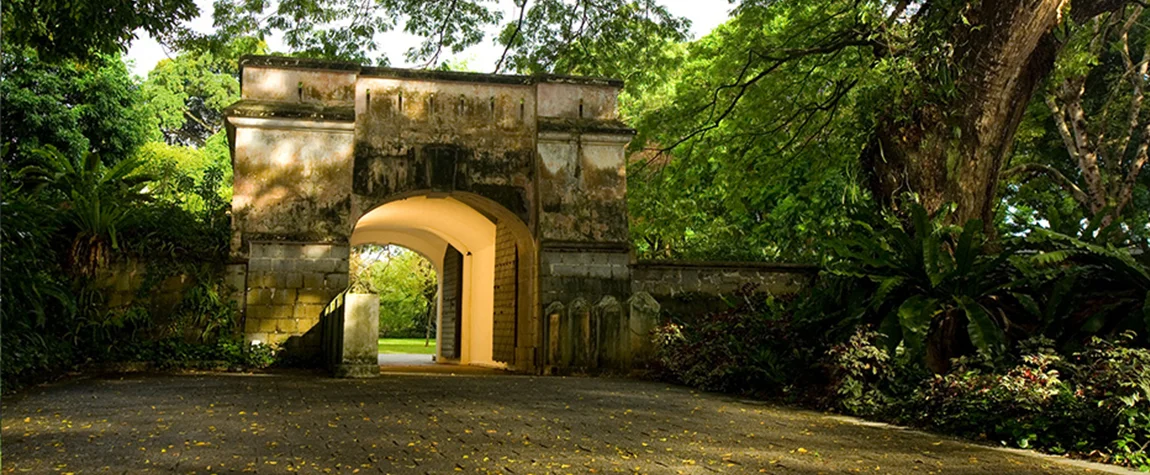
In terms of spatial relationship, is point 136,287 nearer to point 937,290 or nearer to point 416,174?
point 416,174

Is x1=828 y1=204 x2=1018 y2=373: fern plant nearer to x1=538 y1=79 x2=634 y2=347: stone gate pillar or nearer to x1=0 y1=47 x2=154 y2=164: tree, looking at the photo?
x1=538 y1=79 x2=634 y2=347: stone gate pillar

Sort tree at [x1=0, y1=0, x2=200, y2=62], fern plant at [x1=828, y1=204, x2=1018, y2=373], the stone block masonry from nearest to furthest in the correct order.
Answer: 1. fern plant at [x1=828, y1=204, x2=1018, y2=373]
2. tree at [x1=0, y1=0, x2=200, y2=62]
3. the stone block masonry

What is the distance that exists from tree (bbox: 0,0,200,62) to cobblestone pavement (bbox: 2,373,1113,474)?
3.45m

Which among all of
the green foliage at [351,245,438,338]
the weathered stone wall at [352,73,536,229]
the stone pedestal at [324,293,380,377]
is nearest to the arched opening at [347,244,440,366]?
the green foliage at [351,245,438,338]

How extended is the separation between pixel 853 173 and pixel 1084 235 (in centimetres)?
259

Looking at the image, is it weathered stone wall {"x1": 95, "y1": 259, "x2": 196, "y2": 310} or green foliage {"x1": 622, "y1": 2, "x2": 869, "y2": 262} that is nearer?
green foliage {"x1": 622, "y1": 2, "x2": 869, "y2": 262}

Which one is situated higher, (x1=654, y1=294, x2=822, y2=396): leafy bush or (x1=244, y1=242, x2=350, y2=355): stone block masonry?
(x1=244, y1=242, x2=350, y2=355): stone block masonry

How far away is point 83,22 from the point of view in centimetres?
931

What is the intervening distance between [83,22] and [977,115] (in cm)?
841

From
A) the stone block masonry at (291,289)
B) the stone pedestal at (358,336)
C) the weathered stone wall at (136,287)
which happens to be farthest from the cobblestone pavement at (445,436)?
the stone block masonry at (291,289)

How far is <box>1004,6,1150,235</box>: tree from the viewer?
17516mm

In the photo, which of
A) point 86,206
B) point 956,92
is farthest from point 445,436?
point 86,206

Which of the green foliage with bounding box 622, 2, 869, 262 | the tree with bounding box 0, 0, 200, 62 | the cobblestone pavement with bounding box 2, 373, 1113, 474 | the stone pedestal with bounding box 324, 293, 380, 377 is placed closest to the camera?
the cobblestone pavement with bounding box 2, 373, 1113, 474

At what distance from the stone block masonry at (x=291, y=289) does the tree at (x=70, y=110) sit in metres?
9.90
